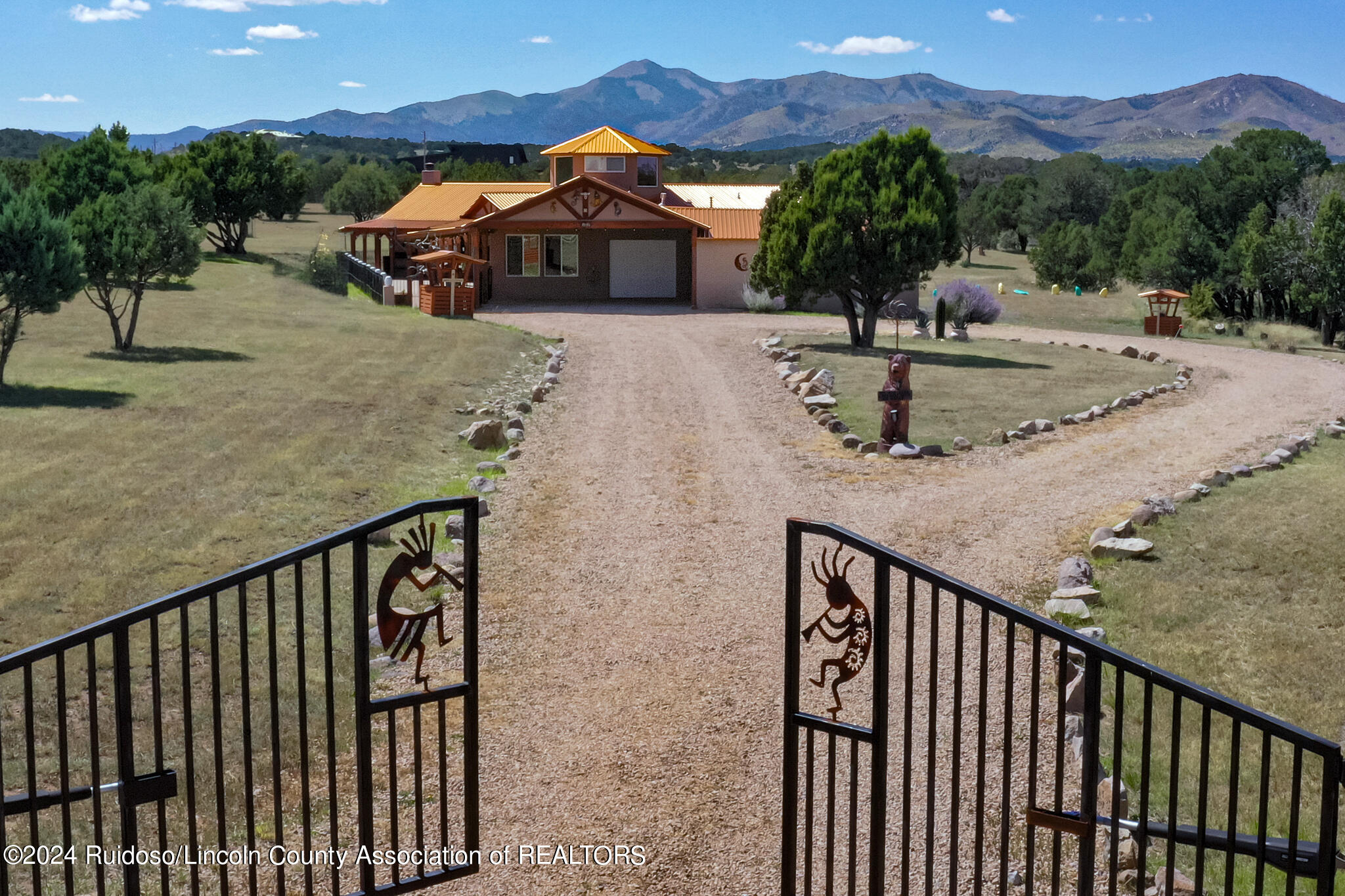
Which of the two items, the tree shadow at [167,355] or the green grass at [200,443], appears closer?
the green grass at [200,443]

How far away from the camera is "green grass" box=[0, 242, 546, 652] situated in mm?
9820

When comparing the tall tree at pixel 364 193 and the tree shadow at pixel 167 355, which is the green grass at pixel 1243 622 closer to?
the tree shadow at pixel 167 355

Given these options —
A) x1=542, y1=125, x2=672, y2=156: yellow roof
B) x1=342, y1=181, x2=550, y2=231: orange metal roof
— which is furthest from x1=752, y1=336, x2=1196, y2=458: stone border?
x1=342, y1=181, x2=550, y2=231: orange metal roof

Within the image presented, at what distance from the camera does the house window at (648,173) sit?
41.2m

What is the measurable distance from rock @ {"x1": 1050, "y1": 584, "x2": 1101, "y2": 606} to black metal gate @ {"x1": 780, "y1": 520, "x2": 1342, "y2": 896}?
96 centimetres

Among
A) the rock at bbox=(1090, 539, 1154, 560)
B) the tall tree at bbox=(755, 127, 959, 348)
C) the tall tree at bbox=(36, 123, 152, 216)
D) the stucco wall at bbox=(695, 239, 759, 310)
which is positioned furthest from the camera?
the tall tree at bbox=(36, 123, 152, 216)

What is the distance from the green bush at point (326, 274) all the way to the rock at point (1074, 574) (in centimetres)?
3390

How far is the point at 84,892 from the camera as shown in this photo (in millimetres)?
5305

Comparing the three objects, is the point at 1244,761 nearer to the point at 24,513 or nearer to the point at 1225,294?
the point at 24,513

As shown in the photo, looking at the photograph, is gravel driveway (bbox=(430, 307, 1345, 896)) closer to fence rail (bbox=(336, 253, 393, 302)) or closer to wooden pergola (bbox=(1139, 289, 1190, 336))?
wooden pergola (bbox=(1139, 289, 1190, 336))

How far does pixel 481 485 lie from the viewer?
13.0m

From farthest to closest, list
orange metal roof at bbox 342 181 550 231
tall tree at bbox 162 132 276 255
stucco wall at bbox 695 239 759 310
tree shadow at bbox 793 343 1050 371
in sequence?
tall tree at bbox 162 132 276 255, orange metal roof at bbox 342 181 550 231, stucco wall at bbox 695 239 759 310, tree shadow at bbox 793 343 1050 371

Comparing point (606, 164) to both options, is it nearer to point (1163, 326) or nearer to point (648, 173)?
point (648, 173)

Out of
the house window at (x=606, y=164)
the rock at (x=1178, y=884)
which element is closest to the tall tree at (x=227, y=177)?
the house window at (x=606, y=164)
